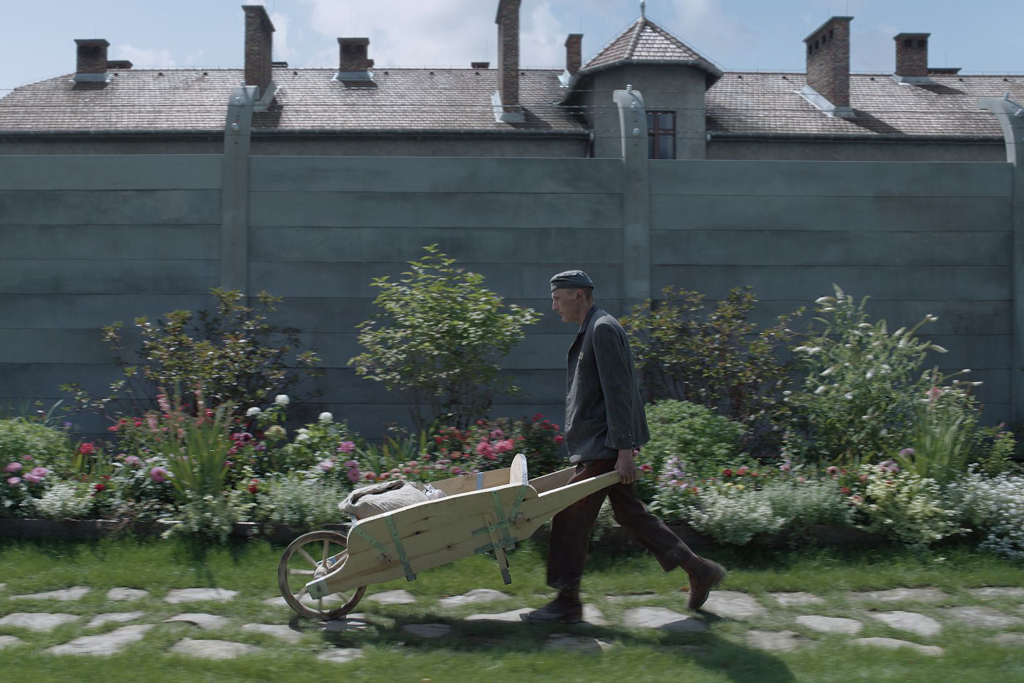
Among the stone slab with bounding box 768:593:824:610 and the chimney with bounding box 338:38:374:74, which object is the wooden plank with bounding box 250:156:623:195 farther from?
the chimney with bounding box 338:38:374:74

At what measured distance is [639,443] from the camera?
4.84m

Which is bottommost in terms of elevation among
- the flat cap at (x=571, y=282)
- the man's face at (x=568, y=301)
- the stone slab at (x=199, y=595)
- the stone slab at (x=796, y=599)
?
the stone slab at (x=796, y=599)

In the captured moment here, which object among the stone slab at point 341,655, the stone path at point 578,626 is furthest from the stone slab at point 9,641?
the stone slab at point 341,655

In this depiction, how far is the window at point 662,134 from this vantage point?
22.5 meters

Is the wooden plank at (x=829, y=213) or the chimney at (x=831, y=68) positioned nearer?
the wooden plank at (x=829, y=213)

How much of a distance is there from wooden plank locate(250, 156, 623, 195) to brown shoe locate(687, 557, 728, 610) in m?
4.82

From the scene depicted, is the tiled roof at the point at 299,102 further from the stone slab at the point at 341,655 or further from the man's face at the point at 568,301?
the stone slab at the point at 341,655

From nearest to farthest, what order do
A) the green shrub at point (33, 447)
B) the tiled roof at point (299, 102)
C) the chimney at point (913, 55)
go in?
the green shrub at point (33, 447)
the tiled roof at point (299, 102)
the chimney at point (913, 55)

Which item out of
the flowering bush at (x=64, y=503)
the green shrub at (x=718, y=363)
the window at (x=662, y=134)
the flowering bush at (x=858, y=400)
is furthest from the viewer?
the window at (x=662, y=134)

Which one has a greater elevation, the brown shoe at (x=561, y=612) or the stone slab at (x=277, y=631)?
the brown shoe at (x=561, y=612)

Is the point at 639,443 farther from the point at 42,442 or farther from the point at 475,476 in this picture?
the point at 42,442

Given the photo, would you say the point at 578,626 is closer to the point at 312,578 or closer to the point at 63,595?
the point at 312,578

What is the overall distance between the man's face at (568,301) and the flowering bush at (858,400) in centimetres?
298

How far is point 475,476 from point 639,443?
0.99m
